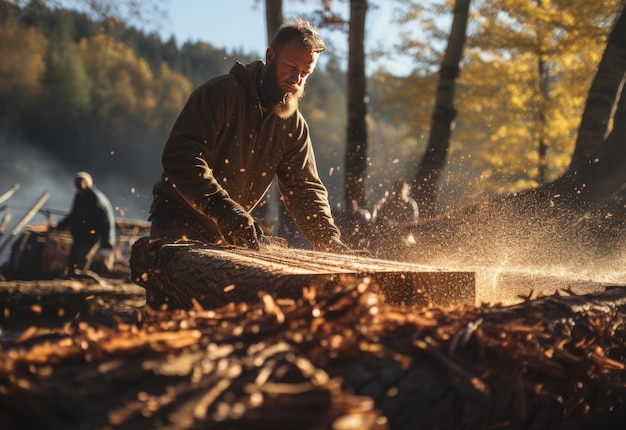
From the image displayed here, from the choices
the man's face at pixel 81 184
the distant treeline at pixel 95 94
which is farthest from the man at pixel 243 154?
the distant treeline at pixel 95 94

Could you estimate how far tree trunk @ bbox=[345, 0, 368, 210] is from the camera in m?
11.4

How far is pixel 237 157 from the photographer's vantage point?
14.4ft

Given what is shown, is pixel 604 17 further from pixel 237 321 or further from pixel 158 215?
pixel 237 321

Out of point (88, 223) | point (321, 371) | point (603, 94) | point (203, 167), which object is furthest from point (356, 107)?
point (321, 371)

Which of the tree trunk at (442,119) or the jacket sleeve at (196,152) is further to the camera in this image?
the tree trunk at (442,119)

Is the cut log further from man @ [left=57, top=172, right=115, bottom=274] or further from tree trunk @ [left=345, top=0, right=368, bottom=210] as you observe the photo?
man @ [left=57, top=172, right=115, bottom=274]

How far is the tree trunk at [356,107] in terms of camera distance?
37.5 feet

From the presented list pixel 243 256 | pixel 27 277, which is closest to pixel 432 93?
pixel 27 277

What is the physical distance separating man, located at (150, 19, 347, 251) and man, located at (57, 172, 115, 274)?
29.8ft

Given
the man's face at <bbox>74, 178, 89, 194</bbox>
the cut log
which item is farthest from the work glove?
the man's face at <bbox>74, 178, 89, 194</bbox>

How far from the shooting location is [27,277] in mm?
13828

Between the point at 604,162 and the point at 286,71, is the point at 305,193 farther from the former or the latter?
the point at 604,162

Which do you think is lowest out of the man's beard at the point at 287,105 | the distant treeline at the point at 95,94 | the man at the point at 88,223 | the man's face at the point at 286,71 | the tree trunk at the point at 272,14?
the man at the point at 88,223

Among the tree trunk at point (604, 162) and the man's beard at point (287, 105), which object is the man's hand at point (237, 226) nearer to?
the man's beard at point (287, 105)
